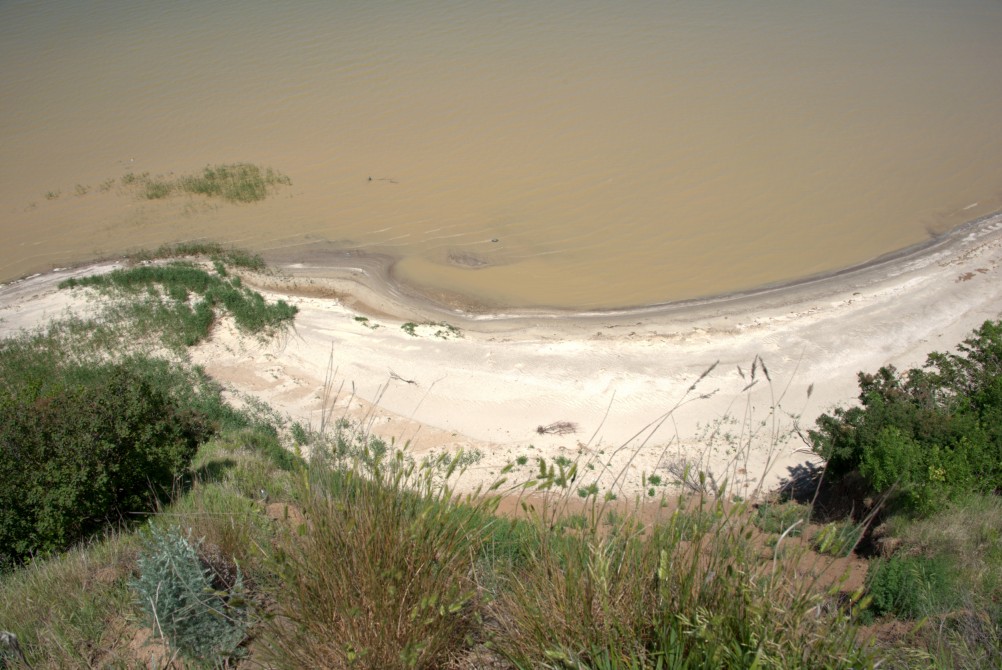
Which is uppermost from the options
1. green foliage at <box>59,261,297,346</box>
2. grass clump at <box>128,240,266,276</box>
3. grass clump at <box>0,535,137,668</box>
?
Result: grass clump at <box>128,240,266,276</box>

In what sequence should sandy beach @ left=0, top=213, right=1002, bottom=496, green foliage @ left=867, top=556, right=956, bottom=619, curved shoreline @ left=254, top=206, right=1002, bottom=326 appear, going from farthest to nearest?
1. curved shoreline @ left=254, top=206, right=1002, bottom=326
2. sandy beach @ left=0, top=213, right=1002, bottom=496
3. green foliage @ left=867, top=556, right=956, bottom=619

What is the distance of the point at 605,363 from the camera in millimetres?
12984

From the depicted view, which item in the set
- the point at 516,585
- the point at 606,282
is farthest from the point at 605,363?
the point at 516,585

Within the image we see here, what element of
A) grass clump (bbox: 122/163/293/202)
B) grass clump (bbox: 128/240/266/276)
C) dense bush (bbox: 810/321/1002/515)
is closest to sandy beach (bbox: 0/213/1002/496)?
grass clump (bbox: 128/240/266/276)

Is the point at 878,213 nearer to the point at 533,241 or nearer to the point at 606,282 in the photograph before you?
the point at 606,282

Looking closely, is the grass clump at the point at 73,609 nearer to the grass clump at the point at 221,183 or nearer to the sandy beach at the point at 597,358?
the sandy beach at the point at 597,358

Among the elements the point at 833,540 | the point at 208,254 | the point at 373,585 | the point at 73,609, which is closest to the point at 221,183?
the point at 208,254

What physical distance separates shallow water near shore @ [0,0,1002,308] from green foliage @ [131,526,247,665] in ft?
37.2

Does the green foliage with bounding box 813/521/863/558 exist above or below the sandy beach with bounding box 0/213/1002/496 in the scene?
above

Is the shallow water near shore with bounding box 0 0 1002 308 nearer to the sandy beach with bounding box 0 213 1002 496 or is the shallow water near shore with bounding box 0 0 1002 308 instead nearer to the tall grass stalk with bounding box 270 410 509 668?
the sandy beach with bounding box 0 213 1002 496

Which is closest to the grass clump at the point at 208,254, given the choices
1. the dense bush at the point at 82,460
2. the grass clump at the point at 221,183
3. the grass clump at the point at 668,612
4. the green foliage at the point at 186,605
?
the grass clump at the point at 221,183

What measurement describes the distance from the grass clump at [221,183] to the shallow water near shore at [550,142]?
0.47 m

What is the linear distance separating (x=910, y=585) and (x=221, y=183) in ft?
60.8

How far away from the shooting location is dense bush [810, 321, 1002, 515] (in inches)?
314
